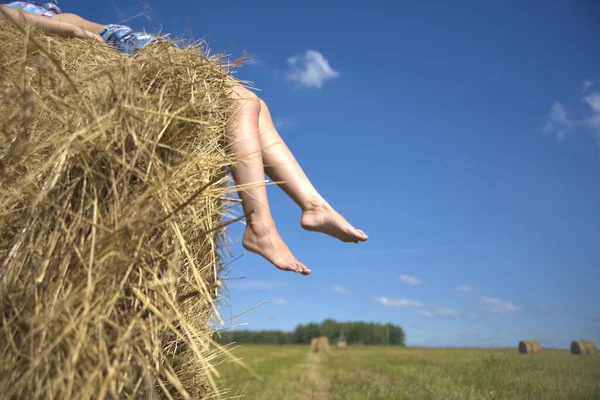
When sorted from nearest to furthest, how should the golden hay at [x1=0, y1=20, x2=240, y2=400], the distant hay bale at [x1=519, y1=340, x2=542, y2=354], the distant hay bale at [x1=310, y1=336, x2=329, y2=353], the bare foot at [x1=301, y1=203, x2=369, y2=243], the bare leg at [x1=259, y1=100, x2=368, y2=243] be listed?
the golden hay at [x1=0, y1=20, x2=240, y2=400] < the bare leg at [x1=259, y1=100, x2=368, y2=243] < the bare foot at [x1=301, y1=203, x2=369, y2=243] < the distant hay bale at [x1=519, y1=340, x2=542, y2=354] < the distant hay bale at [x1=310, y1=336, x2=329, y2=353]

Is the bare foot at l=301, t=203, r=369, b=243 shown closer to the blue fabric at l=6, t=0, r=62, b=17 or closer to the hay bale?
the blue fabric at l=6, t=0, r=62, b=17

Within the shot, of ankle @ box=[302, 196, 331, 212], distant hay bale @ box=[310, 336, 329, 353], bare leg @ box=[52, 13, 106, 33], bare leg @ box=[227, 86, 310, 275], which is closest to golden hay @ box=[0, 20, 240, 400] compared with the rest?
bare leg @ box=[227, 86, 310, 275]

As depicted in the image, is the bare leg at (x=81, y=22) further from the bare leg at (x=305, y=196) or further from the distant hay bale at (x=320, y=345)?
the distant hay bale at (x=320, y=345)

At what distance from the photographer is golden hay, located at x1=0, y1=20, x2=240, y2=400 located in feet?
3.74

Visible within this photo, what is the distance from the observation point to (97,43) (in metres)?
2.17

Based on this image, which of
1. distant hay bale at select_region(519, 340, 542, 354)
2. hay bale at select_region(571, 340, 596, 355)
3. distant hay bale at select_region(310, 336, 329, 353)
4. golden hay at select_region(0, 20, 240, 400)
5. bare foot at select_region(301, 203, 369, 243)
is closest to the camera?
golden hay at select_region(0, 20, 240, 400)

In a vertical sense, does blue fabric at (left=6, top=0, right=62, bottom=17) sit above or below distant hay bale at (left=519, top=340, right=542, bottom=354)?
above

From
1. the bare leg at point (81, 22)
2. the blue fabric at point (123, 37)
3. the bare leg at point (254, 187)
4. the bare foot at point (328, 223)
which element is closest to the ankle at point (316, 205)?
the bare foot at point (328, 223)

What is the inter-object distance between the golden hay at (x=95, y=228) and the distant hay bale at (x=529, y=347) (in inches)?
433

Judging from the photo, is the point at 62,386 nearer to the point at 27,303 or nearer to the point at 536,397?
the point at 27,303

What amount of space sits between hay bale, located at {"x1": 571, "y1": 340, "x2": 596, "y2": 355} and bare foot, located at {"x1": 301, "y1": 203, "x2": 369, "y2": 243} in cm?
1033

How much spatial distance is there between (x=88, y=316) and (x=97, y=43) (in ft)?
4.74

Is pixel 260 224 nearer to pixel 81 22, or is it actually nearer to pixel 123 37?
pixel 123 37

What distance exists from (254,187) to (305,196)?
71 cm
